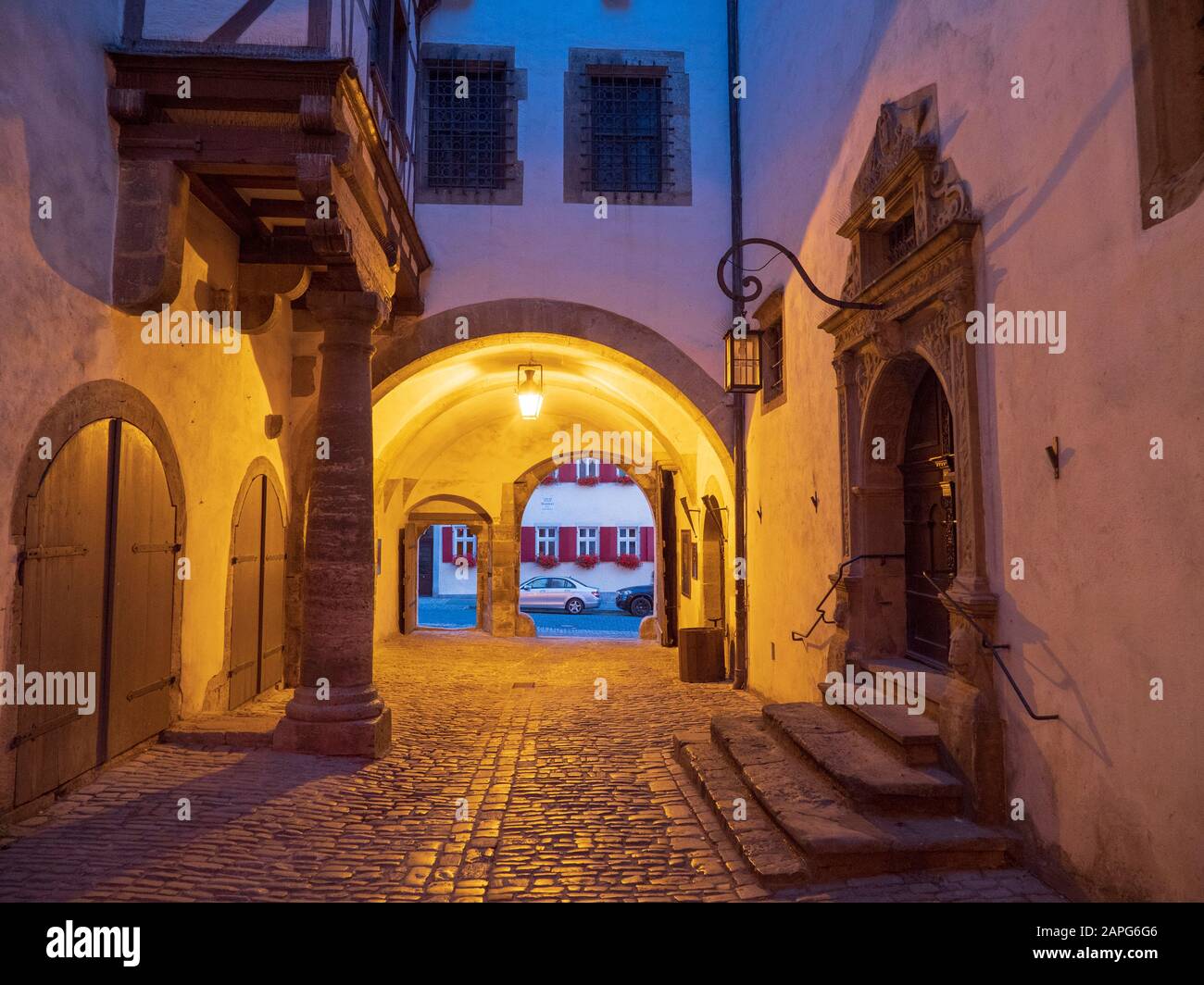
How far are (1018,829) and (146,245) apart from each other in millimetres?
5999

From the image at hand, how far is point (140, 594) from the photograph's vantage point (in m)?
5.81

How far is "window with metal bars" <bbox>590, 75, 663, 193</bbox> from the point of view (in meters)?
9.78

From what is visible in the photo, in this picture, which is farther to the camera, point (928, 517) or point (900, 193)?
point (928, 517)

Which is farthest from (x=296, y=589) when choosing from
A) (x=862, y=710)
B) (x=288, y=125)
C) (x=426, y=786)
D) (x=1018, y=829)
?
(x=1018, y=829)

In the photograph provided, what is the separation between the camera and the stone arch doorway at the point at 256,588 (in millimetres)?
7629

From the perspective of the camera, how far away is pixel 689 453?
12.2 metres

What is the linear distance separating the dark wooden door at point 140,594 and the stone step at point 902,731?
15.9 ft

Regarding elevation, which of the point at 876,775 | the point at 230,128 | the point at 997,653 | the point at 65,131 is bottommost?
the point at 876,775

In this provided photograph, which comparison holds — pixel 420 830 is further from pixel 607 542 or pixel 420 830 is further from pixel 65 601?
pixel 607 542

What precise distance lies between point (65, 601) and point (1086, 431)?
213 inches

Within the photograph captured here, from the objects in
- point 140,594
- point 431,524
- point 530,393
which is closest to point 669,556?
point 431,524

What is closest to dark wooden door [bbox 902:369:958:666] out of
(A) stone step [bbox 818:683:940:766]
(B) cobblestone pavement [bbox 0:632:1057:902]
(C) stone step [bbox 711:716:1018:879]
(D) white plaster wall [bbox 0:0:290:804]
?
(A) stone step [bbox 818:683:940:766]

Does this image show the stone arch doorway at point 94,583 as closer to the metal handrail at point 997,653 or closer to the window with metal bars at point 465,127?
the metal handrail at point 997,653

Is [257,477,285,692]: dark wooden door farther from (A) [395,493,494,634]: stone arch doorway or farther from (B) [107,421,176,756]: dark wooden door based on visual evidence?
(A) [395,493,494,634]: stone arch doorway
